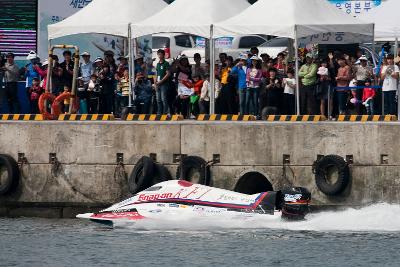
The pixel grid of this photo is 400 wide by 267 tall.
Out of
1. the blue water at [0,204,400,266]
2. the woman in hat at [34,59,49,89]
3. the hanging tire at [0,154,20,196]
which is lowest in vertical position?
the blue water at [0,204,400,266]

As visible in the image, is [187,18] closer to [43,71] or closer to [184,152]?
[184,152]

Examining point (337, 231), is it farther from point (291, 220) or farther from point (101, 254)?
point (101, 254)

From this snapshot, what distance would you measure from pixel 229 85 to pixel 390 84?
441cm

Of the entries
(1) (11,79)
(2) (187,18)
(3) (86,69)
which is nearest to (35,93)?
(1) (11,79)

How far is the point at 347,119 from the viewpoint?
41.9 meters

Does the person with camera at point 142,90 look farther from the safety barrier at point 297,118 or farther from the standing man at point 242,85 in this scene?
the safety barrier at point 297,118

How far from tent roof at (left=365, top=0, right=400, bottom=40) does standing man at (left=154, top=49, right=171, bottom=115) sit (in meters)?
6.96

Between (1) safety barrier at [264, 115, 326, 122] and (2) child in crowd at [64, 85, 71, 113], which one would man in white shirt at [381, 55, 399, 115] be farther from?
(2) child in crowd at [64, 85, 71, 113]

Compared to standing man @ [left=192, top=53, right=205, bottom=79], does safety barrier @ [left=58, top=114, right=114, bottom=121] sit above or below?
below

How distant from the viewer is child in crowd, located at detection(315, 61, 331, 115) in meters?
43.2

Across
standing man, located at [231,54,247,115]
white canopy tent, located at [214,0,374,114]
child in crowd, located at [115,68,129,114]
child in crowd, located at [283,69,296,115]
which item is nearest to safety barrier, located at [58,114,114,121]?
child in crowd, located at [115,68,129,114]

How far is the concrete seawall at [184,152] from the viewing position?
1618 inches

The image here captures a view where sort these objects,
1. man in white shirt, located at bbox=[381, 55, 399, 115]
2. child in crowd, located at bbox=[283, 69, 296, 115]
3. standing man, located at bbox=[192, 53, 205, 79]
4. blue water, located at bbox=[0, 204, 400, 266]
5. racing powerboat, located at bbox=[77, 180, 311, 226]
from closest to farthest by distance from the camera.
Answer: blue water, located at bbox=[0, 204, 400, 266], racing powerboat, located at bbox=[77, 180, 311, 226], man in white shirt, located at bbox=[381, 55, 399, 115], child in crowd, located at bbox=[283, 69, 296, 115], standing man, located at bbox=[192, 53, 205, 79]

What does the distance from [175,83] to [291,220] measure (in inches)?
285
